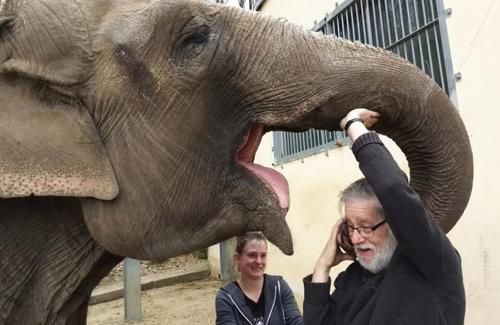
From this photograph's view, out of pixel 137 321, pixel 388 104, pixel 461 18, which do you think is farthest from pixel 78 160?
pixel 137 321

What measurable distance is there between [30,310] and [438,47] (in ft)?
10.3

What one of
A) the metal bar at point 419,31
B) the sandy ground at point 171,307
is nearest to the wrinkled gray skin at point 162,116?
the metal bar at point 419,31

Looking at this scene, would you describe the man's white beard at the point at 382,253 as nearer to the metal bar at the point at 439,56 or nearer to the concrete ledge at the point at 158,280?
the metal bar at the point at 439,56

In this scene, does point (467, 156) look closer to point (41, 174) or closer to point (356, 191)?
point (356, 191)

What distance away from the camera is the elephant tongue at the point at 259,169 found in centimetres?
131

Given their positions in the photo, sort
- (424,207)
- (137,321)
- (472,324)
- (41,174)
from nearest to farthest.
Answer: (41,174)
(424,207)
(472,324)
(137,321)

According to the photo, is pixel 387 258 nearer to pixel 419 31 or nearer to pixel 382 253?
pixel 382 253

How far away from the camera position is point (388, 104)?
1288 millimetres

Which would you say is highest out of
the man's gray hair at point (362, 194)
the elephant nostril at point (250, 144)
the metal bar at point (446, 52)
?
the metal bar at point (446, 52)

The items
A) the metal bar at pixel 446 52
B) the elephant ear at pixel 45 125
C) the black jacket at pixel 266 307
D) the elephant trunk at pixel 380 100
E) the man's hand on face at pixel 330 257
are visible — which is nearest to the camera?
the elephant ear at pixel 45 125

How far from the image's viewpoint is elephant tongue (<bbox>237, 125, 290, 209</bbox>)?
1.31 metres

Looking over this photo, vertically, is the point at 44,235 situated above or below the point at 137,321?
above

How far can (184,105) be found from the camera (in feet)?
4.09

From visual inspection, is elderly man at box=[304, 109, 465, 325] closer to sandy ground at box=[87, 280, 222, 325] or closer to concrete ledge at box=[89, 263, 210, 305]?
sandy ground at box=[87, 280, 222, 325]
